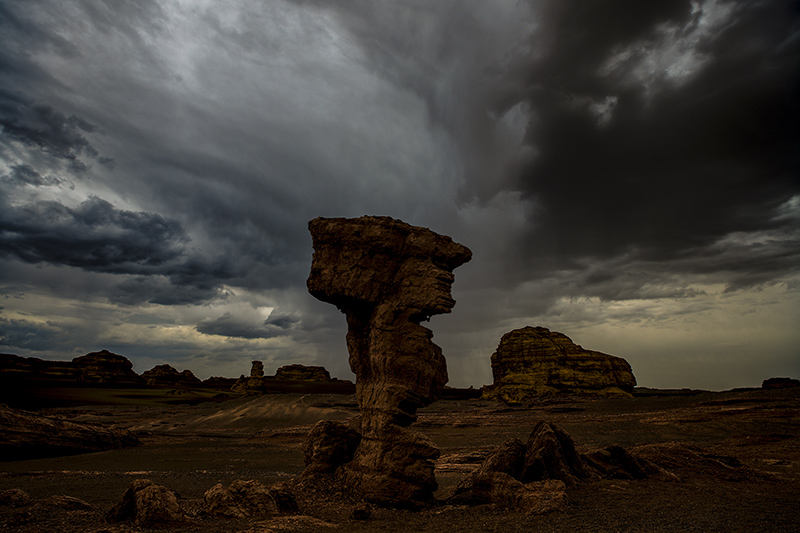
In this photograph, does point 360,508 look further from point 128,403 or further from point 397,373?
point 128,403

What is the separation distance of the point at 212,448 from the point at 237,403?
2651 centimetres

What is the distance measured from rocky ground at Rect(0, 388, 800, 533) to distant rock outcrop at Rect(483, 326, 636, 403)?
550 inches

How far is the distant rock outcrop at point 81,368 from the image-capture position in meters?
98.1

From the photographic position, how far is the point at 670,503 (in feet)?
Result: 33.5

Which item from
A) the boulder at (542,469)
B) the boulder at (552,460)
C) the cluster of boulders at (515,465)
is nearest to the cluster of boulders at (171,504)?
the cluster of boulders at (515,465)

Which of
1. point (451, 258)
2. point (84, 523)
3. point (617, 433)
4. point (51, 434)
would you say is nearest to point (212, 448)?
point (51, 434)

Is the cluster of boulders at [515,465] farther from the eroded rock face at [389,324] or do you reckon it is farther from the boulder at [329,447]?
the eroded rock face at [389,324]

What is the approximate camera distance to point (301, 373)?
13025 centimetres

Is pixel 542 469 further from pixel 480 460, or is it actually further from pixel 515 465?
pixel 480 460

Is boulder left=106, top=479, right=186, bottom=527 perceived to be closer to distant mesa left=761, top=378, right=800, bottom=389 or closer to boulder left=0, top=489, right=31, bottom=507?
boulder left=0, top=489, right=31, bottom=507

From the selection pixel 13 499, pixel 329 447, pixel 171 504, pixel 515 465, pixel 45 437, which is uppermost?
pixel 329 447

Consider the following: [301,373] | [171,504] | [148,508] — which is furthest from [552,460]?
[301,373]

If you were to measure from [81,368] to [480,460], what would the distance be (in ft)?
402

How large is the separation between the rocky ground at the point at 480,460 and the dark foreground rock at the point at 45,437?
1.23 metres
